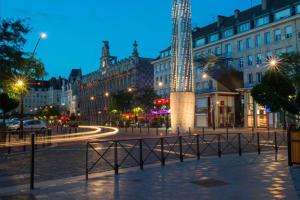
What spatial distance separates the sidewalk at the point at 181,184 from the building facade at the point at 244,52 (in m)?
44.9

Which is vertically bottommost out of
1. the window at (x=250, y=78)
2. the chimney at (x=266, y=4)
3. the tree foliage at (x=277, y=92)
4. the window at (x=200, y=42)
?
the tree foliage at (x=277, y=92)

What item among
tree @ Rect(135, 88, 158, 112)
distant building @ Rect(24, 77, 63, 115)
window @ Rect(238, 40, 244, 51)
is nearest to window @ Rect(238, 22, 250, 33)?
window @ Rect(238, 40, 244, 51)

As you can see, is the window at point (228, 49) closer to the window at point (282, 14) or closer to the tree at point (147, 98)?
the window at point (282, 14)

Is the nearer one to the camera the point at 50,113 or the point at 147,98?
the point at 147,98

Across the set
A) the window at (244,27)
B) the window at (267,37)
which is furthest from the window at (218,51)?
the window at (267,37)

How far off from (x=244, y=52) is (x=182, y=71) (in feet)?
94.7

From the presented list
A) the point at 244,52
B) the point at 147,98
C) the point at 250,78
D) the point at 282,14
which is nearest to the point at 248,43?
the point at 244,52

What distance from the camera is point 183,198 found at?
26.2 ft

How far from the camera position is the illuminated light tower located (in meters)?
39.9

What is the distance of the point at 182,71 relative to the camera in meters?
40.1

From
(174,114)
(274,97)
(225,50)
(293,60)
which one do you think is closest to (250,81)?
(225,50)

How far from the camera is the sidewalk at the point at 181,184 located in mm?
8359

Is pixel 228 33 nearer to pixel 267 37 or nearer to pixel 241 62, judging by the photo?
pixel 241 62

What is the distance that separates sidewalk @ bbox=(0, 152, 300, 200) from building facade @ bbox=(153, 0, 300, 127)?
4494 cm
